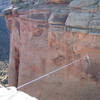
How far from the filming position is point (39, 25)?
4.54 meters

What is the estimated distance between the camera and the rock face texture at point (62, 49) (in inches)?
144

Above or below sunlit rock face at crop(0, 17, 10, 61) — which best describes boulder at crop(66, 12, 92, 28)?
above

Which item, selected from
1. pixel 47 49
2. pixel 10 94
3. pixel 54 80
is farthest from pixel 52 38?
pixel 10 94

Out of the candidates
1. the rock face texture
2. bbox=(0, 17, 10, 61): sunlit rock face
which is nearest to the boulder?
the rock face texture

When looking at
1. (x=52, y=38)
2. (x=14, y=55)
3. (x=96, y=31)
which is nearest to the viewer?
(x=96, y=31)

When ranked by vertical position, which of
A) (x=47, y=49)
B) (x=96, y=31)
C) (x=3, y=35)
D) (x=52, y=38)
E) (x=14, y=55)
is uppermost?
(x=96, y=31)

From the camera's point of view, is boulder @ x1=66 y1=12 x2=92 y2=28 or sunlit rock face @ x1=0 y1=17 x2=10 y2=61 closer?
boulder @ x1=66 y1=12 x2=92 y2=28

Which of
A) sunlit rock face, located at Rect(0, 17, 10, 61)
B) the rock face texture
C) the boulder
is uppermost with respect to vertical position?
the boulder

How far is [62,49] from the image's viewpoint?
402cm

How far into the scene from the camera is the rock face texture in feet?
12.0

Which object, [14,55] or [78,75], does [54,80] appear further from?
[14,55]

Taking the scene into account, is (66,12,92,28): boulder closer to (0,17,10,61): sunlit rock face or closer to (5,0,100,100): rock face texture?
(5,0,100,100): rock face texture

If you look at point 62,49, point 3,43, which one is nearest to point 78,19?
point 62,49

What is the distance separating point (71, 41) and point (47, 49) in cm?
68
